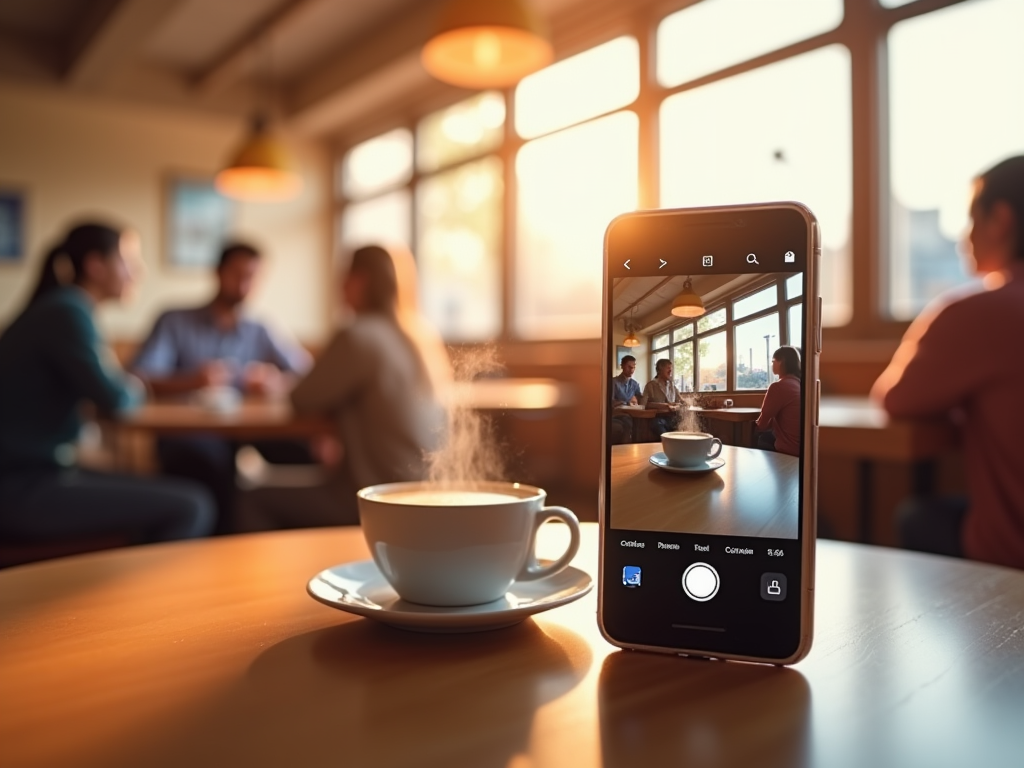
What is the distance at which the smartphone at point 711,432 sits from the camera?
52cm

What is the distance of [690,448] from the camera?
20.9 inches

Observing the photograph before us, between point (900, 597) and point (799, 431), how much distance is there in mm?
234

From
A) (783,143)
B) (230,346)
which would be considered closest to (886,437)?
(783,143)

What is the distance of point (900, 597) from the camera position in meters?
0.66

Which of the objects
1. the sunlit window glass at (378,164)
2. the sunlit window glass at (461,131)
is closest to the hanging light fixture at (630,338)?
the sunlit window glass at (461,131)

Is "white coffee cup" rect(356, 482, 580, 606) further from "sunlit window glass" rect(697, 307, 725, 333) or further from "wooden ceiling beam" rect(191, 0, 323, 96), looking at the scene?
"wooden ceiling beam" rect(191, 0, 323, 96)

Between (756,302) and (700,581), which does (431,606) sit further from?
(756,302)

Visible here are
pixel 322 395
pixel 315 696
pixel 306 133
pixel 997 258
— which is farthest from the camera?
pixel 306 133

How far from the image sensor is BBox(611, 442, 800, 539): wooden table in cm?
52

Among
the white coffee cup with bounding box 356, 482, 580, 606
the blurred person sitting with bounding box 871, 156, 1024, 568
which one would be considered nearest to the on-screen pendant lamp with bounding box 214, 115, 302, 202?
the blurred person sitting with bounding box 871, 156, 1024, 568

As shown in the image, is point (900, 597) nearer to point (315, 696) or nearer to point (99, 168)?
point (315, 696)

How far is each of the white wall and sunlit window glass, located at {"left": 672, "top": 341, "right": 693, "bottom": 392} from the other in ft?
22.0

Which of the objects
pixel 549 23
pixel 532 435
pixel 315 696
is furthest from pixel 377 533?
pixel 549 23

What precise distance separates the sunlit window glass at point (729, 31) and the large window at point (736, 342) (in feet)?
12.6
